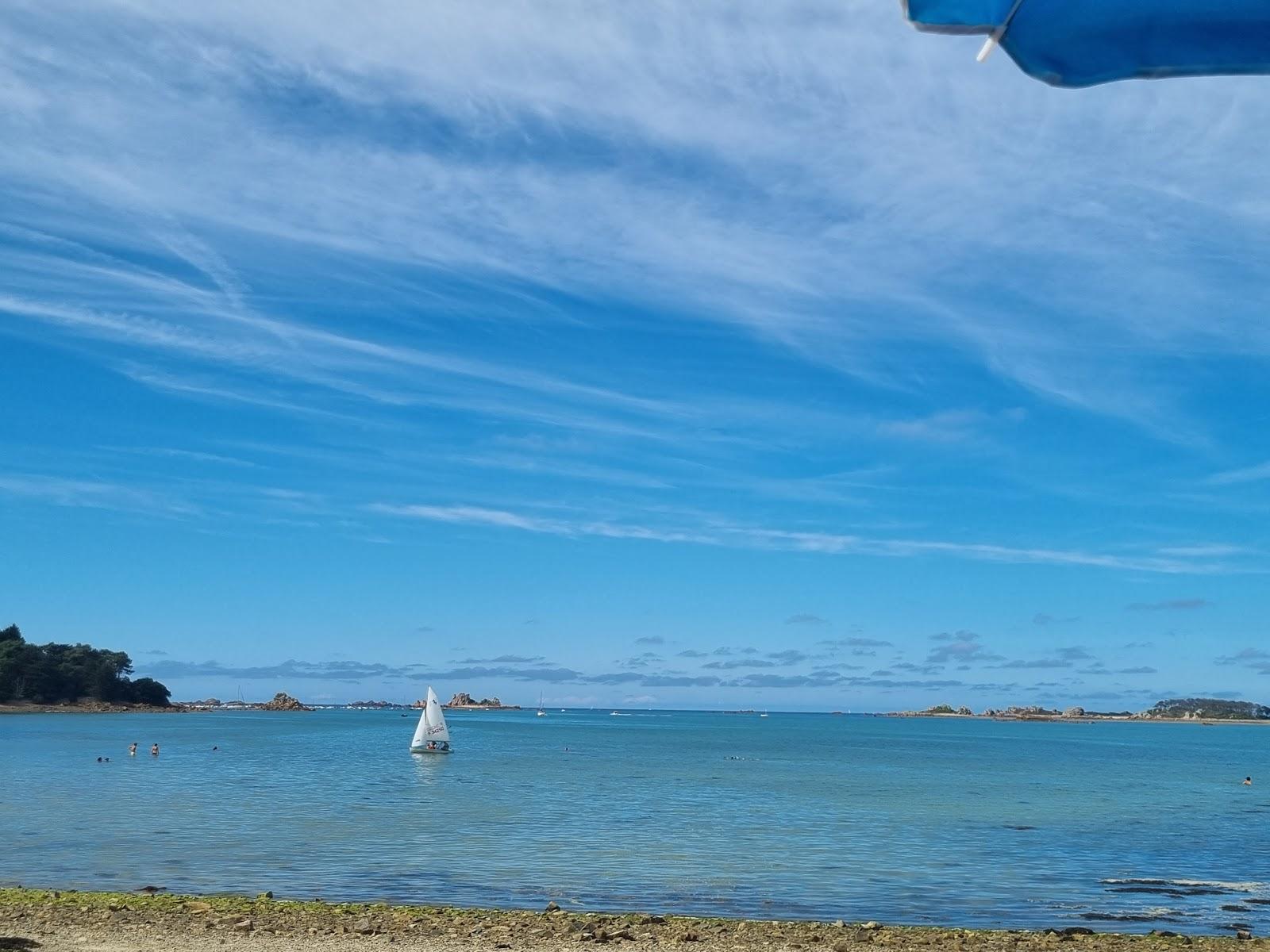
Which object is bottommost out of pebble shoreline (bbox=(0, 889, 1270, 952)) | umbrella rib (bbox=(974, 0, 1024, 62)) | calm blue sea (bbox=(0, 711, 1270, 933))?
calm blue sea (bbox=(0, 711, 1270, 933))

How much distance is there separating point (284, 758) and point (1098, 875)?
68.8 meters

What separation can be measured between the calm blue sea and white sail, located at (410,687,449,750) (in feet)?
20.9

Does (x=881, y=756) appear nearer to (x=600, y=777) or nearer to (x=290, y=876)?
→ (x=600, y=777)

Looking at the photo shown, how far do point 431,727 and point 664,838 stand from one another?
189 feet

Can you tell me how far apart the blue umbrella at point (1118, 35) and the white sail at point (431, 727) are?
91164mm

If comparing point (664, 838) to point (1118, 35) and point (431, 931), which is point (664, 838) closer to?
point (431, 931)

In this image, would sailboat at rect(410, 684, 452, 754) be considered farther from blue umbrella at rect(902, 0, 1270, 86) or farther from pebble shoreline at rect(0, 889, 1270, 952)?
blue umbrella at rect(902, 0, 1270, 86)

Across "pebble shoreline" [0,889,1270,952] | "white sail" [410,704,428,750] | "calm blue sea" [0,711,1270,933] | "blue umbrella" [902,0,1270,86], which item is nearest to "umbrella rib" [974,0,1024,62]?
"blue umbrella" [902,0,1270,86]

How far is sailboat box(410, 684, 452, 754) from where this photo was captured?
9169cm

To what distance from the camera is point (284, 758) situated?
287 feet

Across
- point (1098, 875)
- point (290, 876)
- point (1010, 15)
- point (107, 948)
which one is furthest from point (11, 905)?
point (1098, 875)

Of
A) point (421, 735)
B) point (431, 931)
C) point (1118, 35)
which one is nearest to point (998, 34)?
point (1118, 35)

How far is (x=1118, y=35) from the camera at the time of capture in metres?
4.28

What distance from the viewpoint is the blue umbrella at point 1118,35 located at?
4195mm
